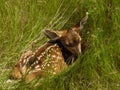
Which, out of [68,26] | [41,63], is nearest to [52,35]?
[41,63]

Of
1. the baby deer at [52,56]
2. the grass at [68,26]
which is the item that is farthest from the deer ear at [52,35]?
the grass at [68,26]

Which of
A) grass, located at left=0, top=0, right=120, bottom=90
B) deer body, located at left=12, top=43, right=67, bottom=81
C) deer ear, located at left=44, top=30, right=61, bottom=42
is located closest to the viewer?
deer body, located at left=12, top=43, right=67, bottom=81

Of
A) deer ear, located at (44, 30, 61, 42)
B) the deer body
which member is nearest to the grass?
the deer body

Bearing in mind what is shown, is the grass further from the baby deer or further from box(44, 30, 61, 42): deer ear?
box(44, 30, 61, 42): deer ear

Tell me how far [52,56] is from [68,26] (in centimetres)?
72

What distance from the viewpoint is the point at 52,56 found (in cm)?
445

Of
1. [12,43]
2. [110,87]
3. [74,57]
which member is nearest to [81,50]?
[74,57]

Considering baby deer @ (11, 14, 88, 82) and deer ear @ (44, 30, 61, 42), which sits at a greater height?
deer ear @ (44, 30, 61, 42)

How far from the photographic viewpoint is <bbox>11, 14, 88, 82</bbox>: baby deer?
4305 millimetres

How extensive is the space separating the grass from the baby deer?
81 millimetres

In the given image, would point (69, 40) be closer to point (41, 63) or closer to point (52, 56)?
point (52, 56)

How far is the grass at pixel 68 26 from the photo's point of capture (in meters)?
4.42

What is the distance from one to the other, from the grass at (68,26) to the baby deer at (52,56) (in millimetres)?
81

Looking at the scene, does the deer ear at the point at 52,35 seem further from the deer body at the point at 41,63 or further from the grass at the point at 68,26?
→ the grass at the point at 68,26
